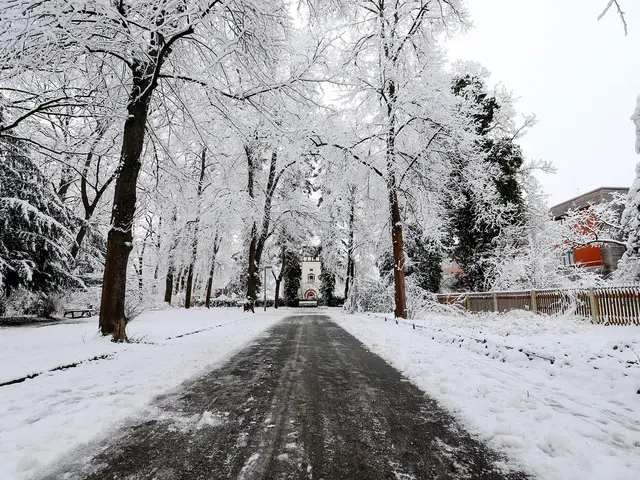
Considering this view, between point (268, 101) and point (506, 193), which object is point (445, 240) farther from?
point (268, 101)

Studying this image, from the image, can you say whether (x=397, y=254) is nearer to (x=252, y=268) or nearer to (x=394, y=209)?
(x=394, y=209)

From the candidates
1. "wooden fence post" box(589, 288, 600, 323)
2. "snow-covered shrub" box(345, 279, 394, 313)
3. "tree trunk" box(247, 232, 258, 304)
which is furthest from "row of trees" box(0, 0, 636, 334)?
"wooden fence post" box(589, 288, 600, 323)

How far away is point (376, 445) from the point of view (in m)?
3.08

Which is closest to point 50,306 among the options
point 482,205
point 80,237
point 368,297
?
point 80,237

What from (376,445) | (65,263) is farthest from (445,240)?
(376,445)

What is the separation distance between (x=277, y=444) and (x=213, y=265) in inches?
1154

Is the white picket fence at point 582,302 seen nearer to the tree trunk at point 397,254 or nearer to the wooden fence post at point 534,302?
the wooden fence post at point 534,302

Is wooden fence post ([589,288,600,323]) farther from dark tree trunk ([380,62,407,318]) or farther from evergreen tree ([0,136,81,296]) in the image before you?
evergreen tree ([0,136,81,296])

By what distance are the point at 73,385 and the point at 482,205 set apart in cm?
2113

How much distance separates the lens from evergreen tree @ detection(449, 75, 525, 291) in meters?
22.0

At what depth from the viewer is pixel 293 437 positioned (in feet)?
10.6

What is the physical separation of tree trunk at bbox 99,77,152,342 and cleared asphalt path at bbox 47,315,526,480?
14.6 feet

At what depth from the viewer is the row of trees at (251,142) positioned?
7.94m

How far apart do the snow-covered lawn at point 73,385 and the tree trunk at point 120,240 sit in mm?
501
